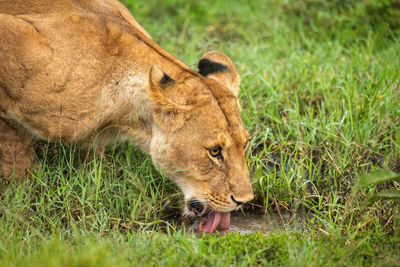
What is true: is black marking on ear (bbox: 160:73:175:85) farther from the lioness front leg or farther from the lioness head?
the lioness front leg

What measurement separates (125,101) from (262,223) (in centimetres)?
149

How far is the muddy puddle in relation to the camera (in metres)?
4.45

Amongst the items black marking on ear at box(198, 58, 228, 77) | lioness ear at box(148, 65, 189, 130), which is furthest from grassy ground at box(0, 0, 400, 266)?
black marking on ear at box(198, 58, 228, 77)

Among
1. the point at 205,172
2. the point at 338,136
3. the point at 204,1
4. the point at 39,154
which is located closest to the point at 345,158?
the point at 338,136

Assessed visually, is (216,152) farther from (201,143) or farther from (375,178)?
(375,178)

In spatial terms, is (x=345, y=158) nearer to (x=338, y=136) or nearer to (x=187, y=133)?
(x=338, y=136)

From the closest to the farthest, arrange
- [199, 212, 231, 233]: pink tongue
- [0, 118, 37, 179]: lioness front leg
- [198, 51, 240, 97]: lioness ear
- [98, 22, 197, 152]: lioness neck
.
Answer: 1. [199, 212, 231, 233]: pink tongue
2. [98, 22, 197, 152]: lioness neck
3. [0, 118, 37, 179]: lioness front leg
4. [198, 51, 240, 97]: lioness ear

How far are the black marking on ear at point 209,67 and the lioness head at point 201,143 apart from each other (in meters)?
0.42

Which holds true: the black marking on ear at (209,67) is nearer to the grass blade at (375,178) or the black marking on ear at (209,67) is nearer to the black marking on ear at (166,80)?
the black marking on ear at (166,80)

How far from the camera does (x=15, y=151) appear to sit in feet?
15.4

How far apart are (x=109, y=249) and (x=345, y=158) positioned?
2.39 metres

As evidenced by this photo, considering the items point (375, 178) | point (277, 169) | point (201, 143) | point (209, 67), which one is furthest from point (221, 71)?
point (375, 178)

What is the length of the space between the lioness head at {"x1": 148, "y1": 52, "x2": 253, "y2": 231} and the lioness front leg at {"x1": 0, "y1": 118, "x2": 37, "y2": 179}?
116 cm

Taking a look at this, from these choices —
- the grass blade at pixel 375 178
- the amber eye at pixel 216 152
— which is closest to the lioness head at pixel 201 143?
the amber eye at pixel 216 152
